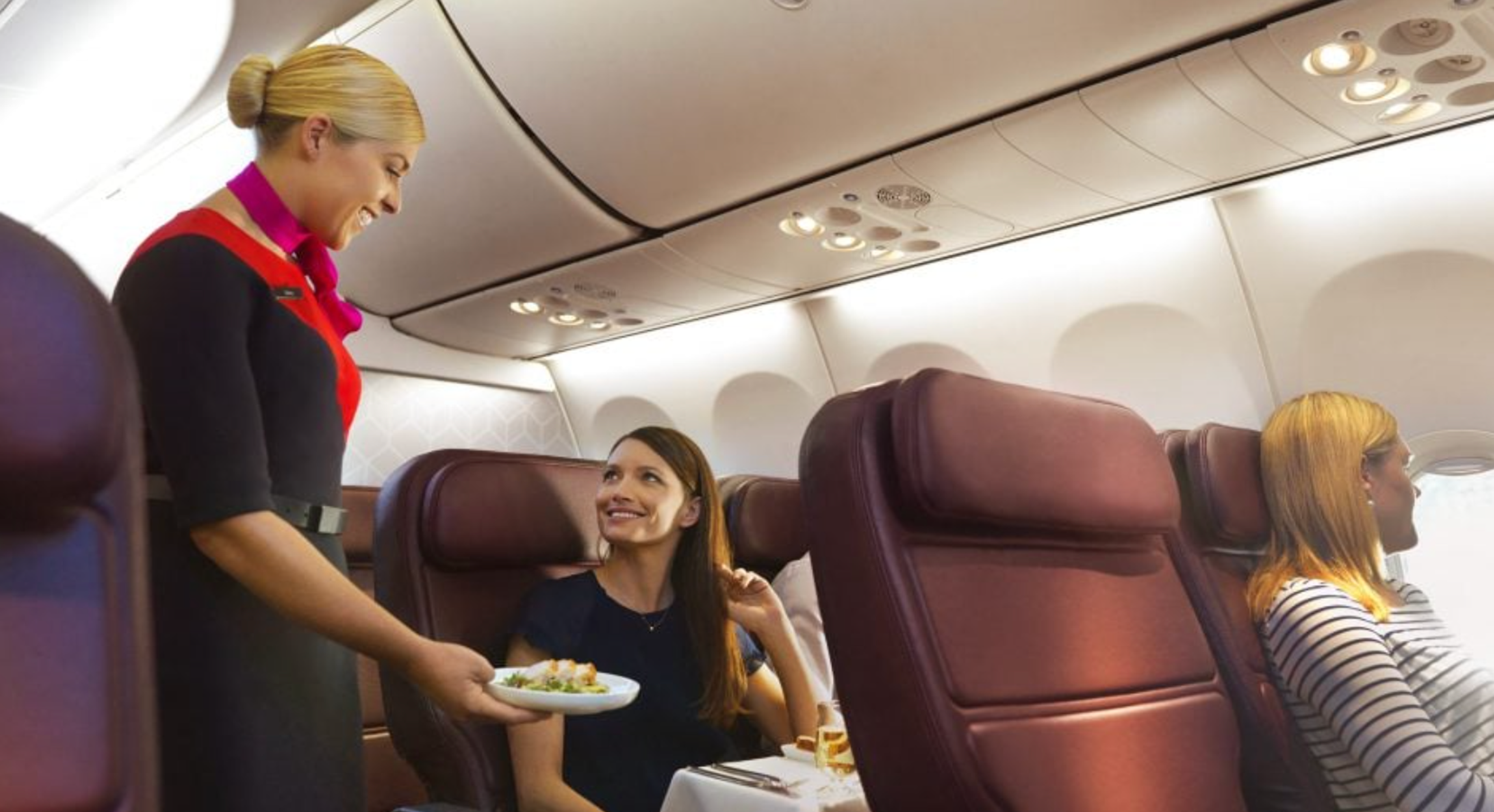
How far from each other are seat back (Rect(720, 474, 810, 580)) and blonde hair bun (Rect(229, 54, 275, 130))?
2.20 m

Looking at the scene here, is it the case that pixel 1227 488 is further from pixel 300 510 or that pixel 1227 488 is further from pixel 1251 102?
pixel 300 510

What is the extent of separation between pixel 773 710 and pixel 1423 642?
4.36 ft

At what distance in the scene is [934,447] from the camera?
1.46 m

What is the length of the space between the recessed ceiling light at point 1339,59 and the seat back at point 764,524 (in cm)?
191

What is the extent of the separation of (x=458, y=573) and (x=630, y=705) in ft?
1.55

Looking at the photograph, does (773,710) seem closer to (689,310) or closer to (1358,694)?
(1358,694)

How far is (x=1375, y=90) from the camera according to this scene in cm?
300

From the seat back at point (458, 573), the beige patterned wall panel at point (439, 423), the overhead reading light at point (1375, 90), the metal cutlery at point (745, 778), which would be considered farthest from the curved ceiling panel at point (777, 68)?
the beige patterned wall panel at point (439, 423)

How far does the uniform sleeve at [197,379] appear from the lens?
4.14 ft

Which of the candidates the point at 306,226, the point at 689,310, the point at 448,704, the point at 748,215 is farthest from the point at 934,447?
the point at 689,310

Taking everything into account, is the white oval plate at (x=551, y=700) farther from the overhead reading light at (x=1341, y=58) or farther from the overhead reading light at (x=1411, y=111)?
the overhead reading light at (x=1411, y=111)

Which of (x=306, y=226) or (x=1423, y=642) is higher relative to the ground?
(x=306, y=226)

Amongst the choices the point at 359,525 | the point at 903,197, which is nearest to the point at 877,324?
the point at 903,197

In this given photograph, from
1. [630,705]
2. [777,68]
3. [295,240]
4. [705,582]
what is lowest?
[630,705]
